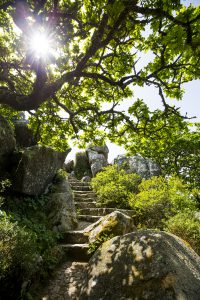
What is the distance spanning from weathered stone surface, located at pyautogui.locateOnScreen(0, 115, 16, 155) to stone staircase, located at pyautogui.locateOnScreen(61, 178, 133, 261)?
4286 mm

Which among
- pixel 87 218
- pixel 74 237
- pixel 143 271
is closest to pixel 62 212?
pixel 74 237

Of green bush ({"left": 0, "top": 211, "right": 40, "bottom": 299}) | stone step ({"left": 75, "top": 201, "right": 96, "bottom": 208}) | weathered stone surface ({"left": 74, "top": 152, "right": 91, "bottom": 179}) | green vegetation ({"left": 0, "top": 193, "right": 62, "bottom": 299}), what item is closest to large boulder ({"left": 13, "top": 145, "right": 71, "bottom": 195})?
stone step ({"left": 75, "top": 201, "right": 96, "bottom": 208})

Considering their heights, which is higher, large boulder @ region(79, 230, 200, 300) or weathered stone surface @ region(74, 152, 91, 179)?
weathered stone surface @ region(74, 152, 91, 179)

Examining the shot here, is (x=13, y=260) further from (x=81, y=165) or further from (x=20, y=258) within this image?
(x=81, y=165)

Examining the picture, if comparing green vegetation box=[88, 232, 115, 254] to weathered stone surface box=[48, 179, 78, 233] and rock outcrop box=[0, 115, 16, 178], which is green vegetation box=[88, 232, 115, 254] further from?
rock outcrop box=[0, 115, 16, 178]

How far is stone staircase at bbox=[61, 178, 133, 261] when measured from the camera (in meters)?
6.81

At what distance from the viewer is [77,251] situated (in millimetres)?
6828

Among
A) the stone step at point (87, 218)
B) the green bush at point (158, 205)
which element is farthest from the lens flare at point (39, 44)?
the green bush at point (158, 205)

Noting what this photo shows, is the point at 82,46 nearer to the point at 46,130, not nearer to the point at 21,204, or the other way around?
the point at 46,130

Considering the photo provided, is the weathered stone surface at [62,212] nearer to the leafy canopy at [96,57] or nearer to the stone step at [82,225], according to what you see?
the stone step at [82,225]

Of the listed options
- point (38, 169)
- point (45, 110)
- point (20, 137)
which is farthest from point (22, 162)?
point (20, 137)

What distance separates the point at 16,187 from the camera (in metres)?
8.52

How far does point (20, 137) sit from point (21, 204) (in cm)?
573

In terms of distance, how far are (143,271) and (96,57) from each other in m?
7.12
